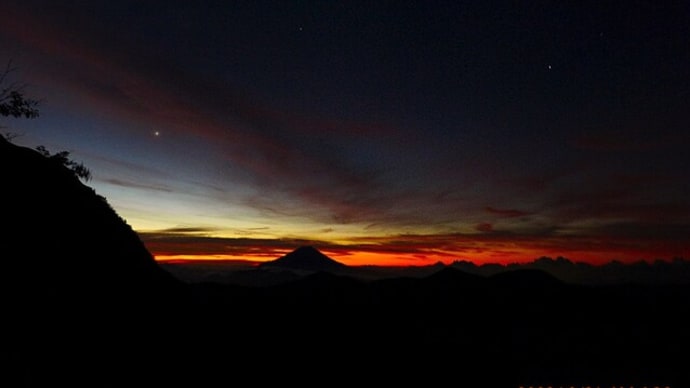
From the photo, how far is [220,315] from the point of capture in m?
34.0

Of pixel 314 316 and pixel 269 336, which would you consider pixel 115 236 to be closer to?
pixel 269 336

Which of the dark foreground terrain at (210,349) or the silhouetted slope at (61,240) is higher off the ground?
the silhouetted slope at (61,240)

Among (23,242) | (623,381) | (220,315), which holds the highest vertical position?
(23,242)

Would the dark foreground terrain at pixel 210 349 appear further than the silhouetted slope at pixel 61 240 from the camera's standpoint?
No

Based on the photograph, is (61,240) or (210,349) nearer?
(61,240)

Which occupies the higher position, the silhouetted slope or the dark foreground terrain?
the silhouetted slope

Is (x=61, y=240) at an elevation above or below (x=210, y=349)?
above

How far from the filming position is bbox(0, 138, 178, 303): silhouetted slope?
14.6 m

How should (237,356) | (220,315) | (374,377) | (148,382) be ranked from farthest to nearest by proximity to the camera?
1. (374,377)
2. (220,315)
3. (237,356)
4. (148,382)

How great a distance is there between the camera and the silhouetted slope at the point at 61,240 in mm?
14562

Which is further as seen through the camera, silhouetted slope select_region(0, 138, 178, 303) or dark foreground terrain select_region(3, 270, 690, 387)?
silhouetted slope select_region(0, 138, 178, 303)

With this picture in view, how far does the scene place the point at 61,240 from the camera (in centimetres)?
1750

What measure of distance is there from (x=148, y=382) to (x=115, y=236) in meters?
9.29

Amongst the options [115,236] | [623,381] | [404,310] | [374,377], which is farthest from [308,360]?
[404,310]
